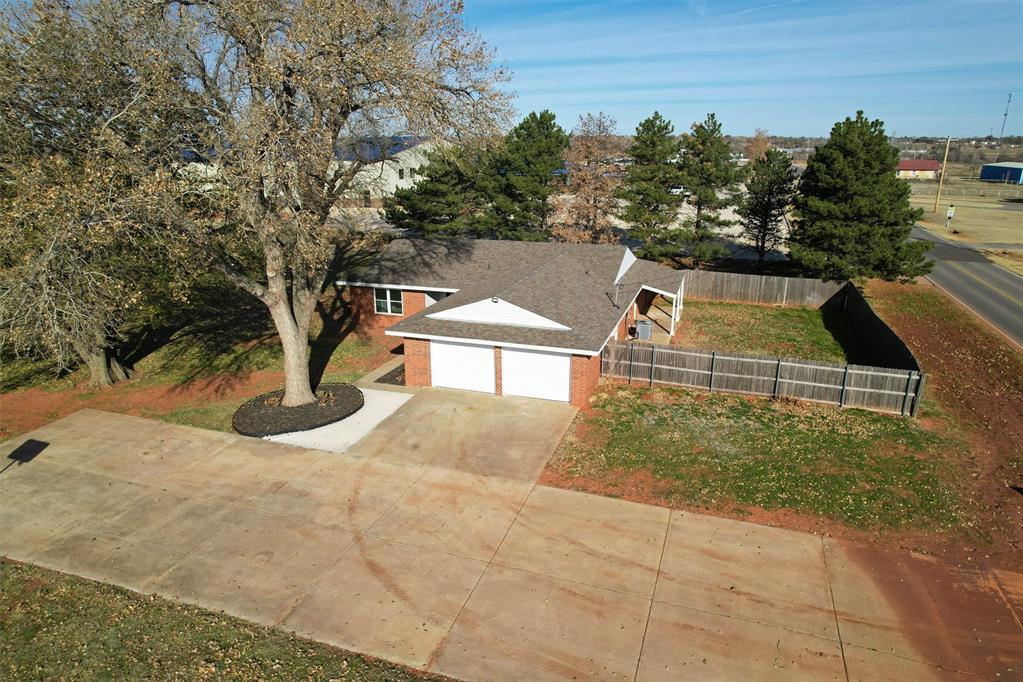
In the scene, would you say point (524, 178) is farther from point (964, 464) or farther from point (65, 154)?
point (964, 464)

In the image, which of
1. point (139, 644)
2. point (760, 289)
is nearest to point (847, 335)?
point (760, 289)

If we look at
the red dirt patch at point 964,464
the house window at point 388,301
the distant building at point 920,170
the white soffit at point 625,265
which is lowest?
the red dirt patch at point 964,464

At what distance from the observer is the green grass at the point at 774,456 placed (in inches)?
546

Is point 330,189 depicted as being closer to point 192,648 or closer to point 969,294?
point 192,648

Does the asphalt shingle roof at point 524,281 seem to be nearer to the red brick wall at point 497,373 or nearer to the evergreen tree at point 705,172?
the red brick wall at point 497,373

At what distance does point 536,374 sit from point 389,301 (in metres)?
10.7

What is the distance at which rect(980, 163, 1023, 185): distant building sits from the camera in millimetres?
98500

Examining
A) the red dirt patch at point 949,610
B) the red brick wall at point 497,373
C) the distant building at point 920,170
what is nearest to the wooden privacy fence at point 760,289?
the red brick wall at point 497,373

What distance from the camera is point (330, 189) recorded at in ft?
55.0

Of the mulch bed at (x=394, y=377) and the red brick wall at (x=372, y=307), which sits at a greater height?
the red brick wall at (x=372, y=307)

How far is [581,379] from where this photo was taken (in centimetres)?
1881

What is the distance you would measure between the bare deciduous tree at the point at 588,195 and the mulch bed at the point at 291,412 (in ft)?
68.2

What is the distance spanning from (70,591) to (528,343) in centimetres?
1222

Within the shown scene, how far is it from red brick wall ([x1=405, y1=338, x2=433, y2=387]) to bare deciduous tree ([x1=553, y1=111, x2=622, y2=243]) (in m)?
18.6
